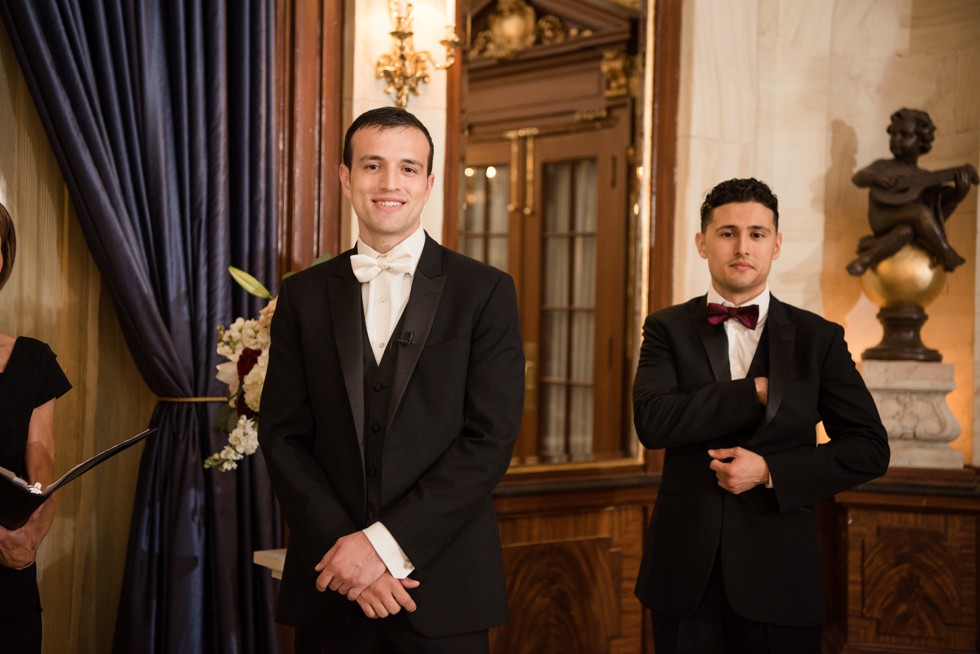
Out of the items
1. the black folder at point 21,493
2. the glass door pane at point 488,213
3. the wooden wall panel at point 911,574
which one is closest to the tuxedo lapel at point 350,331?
the black folder at point 21,493

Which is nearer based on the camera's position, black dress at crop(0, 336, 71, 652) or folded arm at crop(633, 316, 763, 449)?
black dress at crop(0, 336, 71, 652)

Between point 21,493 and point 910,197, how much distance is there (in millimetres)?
3282

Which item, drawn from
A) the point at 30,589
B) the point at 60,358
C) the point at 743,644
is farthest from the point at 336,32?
the point at 743,644

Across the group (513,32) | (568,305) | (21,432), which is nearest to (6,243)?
(21,432)

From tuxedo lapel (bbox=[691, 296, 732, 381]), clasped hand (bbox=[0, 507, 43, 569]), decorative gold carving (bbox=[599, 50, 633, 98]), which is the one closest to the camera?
clasped hand (bbox=[0, 507, 43, 569])

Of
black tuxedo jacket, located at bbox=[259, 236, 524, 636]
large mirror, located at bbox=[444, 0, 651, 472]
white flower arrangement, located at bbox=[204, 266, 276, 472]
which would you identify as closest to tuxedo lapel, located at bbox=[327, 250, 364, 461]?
black tuxedo jacket, located at bbox=[259, 236, 524, 636]

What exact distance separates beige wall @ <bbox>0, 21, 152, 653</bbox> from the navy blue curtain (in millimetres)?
140

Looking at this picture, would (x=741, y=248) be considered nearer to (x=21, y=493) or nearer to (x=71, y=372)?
(x=21, y=493)

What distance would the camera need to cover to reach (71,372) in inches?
120

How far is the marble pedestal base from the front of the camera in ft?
12.5

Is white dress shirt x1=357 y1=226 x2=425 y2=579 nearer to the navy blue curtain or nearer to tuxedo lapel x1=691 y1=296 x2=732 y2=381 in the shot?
tuxedo lapel x1=691 y1=296 x2=732 y2=381

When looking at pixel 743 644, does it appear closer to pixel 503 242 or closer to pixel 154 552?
pixel 154 552

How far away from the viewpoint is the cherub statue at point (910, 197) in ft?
12.7

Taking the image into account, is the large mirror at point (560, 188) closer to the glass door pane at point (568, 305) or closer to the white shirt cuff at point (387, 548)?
the glass door pane at point (568, 305)
